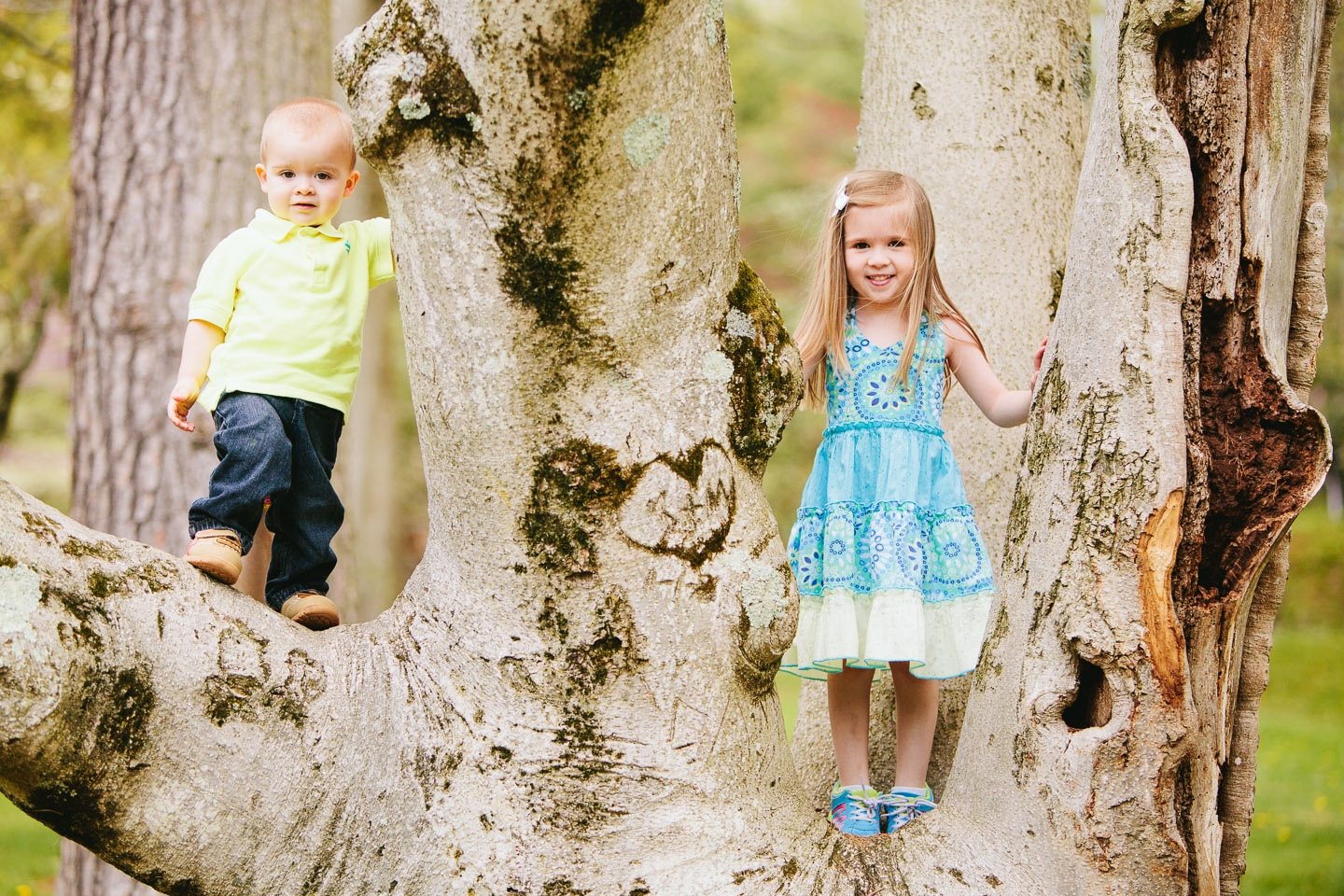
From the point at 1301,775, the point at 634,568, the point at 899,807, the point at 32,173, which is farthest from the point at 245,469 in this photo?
the point at 32,173

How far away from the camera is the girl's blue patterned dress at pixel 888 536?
2.76 meters

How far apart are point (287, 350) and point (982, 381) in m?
1.61

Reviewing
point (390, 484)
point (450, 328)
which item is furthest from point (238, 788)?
point (390, 484)

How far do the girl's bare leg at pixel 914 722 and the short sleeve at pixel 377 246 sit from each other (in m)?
1.49

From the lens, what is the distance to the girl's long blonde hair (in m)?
2.95

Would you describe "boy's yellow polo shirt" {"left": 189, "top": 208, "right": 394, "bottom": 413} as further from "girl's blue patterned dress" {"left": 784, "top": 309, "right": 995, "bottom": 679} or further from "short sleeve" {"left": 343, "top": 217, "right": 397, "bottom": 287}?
"girl's blue patterned dress" {"left": 784, "top": 309, "right": 995, "bottom": 679}

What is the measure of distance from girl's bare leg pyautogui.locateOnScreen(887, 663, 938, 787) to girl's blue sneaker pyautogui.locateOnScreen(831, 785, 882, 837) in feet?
0.30

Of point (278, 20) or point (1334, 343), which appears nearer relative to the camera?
point (278, 20)

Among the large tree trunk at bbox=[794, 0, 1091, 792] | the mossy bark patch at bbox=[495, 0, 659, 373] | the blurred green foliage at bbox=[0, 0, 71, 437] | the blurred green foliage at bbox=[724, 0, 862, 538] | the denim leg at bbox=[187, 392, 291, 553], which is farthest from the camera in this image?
the blurred green foliage at bbox=[724, 0, 862, 538]

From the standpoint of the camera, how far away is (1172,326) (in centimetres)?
216

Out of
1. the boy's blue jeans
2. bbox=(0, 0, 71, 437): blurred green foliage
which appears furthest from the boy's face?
bbox=(0, 0, 71, 437): blurred green foliage

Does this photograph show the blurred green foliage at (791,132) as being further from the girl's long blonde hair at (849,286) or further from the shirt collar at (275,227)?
the shirt collar at (275,227)

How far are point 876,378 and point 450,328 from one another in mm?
1230

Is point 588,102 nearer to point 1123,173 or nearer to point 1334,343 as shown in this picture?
point 1123,173
